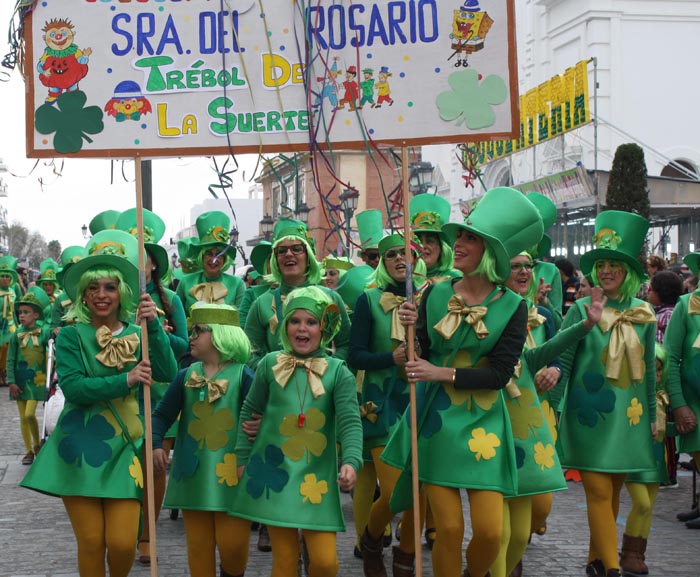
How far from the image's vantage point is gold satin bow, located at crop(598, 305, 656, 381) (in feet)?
21.2

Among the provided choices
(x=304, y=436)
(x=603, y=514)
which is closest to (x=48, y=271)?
(x=603, y=514)

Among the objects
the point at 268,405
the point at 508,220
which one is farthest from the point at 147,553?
the point at 508,220

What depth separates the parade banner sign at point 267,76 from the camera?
210 inches

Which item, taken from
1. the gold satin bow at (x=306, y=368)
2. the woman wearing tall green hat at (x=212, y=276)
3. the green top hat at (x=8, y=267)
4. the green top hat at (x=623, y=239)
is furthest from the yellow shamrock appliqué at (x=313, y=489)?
the green top hat at (x=8, y=267)

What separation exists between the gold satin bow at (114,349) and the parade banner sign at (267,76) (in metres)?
0.89

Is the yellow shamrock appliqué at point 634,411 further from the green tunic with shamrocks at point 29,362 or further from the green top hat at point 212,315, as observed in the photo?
the green tunic with shamrocks at point 29,362

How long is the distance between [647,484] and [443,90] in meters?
2.85

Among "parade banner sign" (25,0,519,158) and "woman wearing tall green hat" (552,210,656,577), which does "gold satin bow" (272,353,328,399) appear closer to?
"parade banner sign" (25,0,519,158)

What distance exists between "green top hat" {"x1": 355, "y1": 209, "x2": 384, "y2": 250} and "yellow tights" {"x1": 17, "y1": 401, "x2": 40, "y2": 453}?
4548mm

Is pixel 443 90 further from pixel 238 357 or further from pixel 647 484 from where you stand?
pixel 647 484

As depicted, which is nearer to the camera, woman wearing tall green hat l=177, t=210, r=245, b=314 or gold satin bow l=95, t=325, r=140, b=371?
gold satin bow l=95, t=325, r=140, b=371

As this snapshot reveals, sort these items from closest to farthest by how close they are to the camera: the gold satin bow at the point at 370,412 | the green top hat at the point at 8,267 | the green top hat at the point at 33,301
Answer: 1. the gold satin bow at the point at 370,412
2. the green top hat at the point at 33,301
3. the green top hat at the point at 8,267

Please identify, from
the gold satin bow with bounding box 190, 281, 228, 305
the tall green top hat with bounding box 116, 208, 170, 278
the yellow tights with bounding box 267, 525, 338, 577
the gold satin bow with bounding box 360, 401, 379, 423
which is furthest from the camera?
the gold satin bow with bounding box 190, 281, 228, 305

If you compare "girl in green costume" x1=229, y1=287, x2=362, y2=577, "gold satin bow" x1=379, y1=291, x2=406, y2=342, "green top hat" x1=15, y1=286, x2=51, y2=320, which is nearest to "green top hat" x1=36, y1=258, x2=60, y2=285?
"green top hat" x1=15, y1=286, x2=51, y2=320
